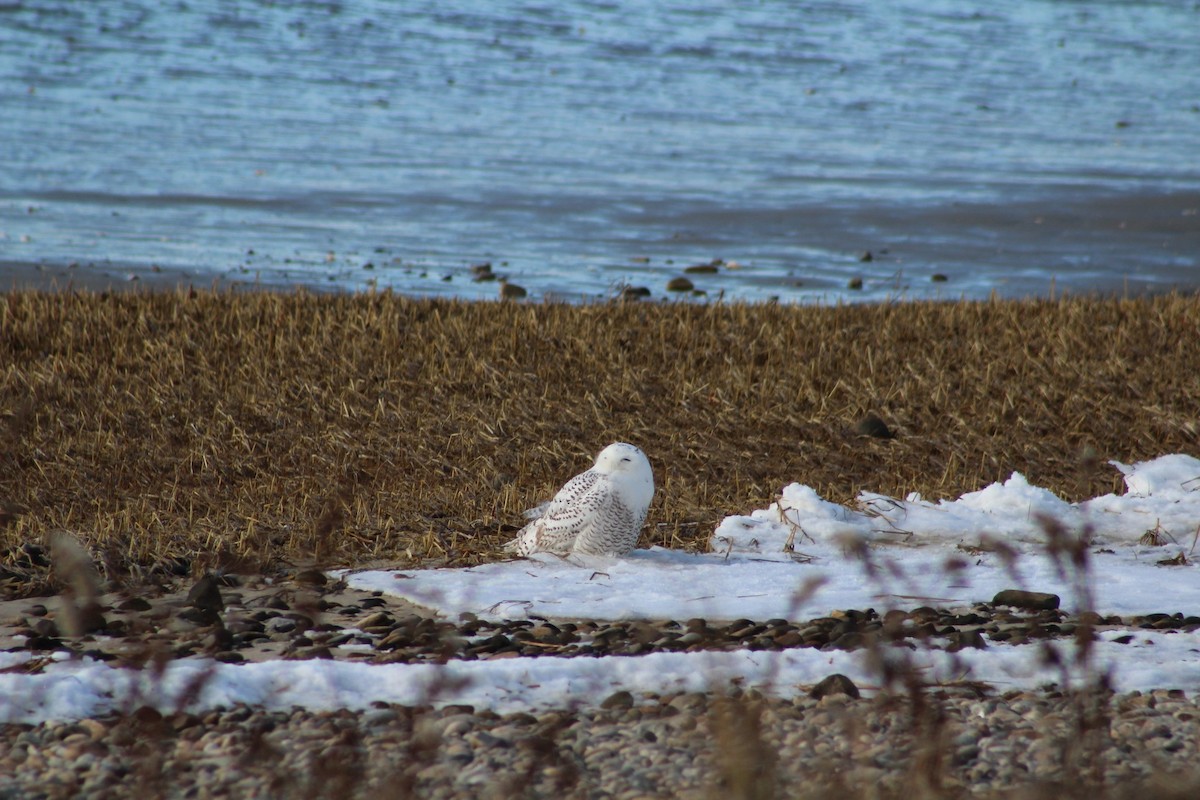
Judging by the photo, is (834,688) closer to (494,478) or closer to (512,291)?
(494,478)

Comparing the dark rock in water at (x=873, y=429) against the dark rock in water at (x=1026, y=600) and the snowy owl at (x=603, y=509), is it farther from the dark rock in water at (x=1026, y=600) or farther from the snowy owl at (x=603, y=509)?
the dark rock in water at (x=1026, y=600)

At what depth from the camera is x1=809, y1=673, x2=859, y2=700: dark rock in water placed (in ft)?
14.9

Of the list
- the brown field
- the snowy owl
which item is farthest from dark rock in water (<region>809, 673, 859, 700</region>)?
the brown field

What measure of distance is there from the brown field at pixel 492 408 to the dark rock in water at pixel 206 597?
17 cm

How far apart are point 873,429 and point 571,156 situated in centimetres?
1395

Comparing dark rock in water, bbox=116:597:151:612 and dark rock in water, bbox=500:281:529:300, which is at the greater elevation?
dark rock in water, bbox=116:597:151:612

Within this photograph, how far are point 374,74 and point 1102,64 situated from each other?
1947 cm

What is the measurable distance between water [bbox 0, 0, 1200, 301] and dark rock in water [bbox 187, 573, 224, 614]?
6268mm

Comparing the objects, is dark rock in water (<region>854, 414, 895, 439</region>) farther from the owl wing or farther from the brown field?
the owl wing

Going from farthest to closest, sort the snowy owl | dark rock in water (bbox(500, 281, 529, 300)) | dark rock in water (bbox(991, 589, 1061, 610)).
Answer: dark rock in water (bbox(500, 281, 529, 300)) → the snowy owl → dark rock in water (bbox(991, 589, 1061, 610))

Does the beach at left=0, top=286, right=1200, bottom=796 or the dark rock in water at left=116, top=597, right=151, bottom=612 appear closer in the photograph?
the beach at left=0, top=286, right=1200, bottom=796

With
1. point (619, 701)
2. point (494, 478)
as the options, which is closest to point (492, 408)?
point (494, 478)

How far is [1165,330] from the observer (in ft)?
34.7

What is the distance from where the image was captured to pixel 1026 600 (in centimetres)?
566
